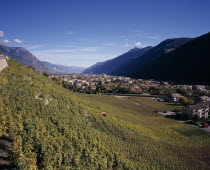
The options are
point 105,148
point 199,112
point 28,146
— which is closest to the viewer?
point 28,146

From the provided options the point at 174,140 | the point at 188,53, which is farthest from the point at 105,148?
the point at 188,53

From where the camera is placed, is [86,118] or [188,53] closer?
[86,118]

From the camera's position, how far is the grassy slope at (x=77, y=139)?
16.1 metres

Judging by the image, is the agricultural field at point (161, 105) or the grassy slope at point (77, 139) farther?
the agricultural field at point (161, 105)

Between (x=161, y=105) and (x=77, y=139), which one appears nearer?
(x=77, y=139)

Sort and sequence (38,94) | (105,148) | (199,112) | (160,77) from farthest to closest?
(160,77) → (199,112) → (38,94) → (105,148)

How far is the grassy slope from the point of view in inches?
634

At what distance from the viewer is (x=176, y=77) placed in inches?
Result: 6905

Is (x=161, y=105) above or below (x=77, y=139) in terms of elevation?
below

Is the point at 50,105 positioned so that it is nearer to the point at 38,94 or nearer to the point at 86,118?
the point at 38,94

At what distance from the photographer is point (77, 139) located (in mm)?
20625

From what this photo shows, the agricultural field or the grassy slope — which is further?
the agricultural field

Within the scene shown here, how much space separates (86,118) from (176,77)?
17283 centimetres

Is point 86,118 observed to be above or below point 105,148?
above
